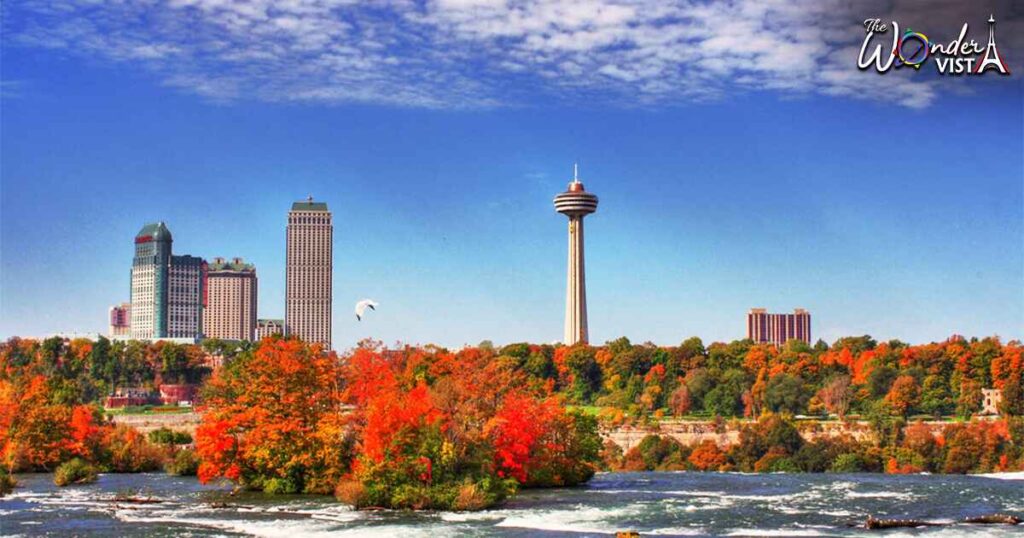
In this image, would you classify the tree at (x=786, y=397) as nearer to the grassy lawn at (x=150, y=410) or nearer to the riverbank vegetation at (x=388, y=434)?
the riverbank vegetation at (x=388, y=434)

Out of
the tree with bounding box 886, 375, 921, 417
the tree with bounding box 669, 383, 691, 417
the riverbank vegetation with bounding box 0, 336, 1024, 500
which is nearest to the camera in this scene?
the riverbank vegetation with bounding box 0, 336, 1024, 500

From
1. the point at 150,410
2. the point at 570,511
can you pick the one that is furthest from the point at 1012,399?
the point at 150,410

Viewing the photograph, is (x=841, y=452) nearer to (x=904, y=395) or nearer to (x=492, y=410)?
(x=904, y=395)

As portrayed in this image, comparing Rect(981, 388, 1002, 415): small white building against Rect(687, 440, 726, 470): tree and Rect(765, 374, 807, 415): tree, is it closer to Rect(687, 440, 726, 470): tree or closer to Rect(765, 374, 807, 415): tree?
Rect(765, 374, 807, 415): tree

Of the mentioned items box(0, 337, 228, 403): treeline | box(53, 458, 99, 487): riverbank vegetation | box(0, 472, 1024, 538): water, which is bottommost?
box(0, 472, 1024, 538): water

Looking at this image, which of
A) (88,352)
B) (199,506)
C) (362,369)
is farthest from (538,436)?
(88,352)

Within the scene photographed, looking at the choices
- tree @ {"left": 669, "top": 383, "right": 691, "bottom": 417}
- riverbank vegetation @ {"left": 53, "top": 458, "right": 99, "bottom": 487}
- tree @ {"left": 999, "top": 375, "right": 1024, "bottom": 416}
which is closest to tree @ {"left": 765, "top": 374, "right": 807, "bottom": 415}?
tree @ {"left": 669, "top": 383, "right": 691, "bottom": 417}
